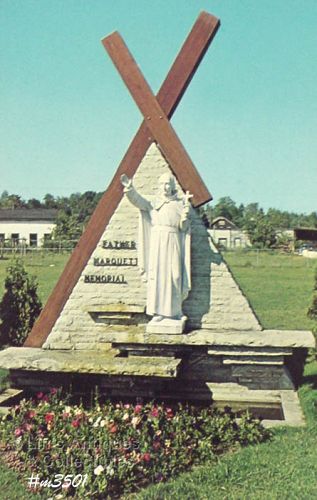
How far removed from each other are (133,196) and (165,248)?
32.9 inches

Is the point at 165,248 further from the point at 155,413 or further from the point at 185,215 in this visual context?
the point at 155,413

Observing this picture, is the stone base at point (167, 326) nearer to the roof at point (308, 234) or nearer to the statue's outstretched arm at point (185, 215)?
the statue's outstretched arm at point (185, 215)

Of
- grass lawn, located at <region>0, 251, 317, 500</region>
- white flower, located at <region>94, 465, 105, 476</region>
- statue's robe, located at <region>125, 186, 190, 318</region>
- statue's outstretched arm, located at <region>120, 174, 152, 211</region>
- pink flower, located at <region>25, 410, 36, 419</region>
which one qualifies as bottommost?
grass lawn, located at <region>0, 251, 317, 500</region>

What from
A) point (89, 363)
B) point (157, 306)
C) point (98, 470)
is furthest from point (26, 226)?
point (98, 470)

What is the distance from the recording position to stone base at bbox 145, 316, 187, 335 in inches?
323

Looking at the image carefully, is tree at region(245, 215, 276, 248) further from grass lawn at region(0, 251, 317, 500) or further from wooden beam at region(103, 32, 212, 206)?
grass lawn at region(0, 251, 317, 500)

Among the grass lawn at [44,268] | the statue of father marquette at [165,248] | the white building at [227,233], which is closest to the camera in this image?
the statue of father marquette at [165,248]

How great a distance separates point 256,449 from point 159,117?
15.9ft

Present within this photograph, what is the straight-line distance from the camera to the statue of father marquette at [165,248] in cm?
810

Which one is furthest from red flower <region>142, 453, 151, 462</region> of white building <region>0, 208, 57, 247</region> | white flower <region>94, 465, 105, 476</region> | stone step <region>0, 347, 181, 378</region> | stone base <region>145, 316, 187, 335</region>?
white building <region>0, 208, 57, 247</region>

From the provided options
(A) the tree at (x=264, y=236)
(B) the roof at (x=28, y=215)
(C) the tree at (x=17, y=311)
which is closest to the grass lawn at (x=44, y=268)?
(C) the tree at (x=17, y=311)

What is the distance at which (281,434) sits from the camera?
6680mm

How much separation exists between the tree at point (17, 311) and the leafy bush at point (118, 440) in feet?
11.7

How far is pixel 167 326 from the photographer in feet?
27.0
